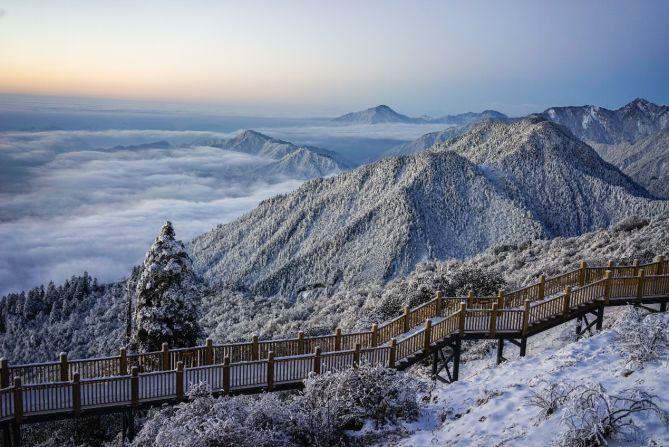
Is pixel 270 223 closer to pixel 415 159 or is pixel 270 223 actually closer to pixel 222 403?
pixel 415 159

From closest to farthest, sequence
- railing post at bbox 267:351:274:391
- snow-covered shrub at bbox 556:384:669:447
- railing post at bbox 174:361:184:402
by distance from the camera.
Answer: snow-covered shrub at bbox 556:384:669:447 < railing post at bbox 174:361:184:402 < railing post at bbox 267:351:274:391

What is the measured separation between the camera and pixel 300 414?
12.3m

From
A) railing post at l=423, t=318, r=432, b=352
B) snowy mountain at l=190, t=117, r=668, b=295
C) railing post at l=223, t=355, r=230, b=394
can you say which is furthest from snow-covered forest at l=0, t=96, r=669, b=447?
railing post at l=423, t=318, r=432, b=352

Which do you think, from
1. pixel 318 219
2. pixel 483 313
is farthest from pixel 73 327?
pixel 483 313

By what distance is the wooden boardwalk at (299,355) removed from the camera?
1559 cm

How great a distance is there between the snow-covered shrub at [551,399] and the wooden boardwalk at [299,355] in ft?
18.5

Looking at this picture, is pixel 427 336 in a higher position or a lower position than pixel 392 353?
higher

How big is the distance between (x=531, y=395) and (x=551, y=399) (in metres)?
1.36

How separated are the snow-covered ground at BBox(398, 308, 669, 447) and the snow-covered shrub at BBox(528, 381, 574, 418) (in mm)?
97

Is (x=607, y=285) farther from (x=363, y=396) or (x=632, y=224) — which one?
(x=632, y=224)

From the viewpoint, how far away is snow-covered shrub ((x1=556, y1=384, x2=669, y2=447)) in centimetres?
947

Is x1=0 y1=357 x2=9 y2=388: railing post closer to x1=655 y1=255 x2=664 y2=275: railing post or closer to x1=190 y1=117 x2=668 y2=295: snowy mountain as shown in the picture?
x1=655 y1=255 x2=664 y2=275: railing post

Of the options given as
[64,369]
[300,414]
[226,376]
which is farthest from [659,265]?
[64,369]

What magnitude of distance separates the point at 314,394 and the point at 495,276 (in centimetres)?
1945
